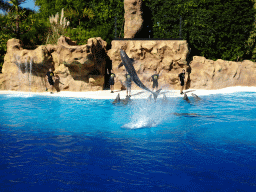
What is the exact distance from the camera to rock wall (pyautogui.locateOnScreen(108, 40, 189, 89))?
706 inches

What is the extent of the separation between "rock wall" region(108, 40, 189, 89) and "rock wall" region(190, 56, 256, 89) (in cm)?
115

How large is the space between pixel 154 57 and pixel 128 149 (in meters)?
12.6

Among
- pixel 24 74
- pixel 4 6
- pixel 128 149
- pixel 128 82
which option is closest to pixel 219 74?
pixel 128 82

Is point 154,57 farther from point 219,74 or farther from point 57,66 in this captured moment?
point 57,66

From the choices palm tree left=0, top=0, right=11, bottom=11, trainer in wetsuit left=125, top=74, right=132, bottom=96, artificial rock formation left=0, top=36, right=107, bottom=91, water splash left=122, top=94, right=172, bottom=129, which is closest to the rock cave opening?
artificial rock formation left=0, top=36, right=107, bottom=91

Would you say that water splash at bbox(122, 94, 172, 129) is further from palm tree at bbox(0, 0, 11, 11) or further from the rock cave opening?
palm tree at bbox(0, 0, 11, 11)

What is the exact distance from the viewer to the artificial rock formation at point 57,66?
16328 mm

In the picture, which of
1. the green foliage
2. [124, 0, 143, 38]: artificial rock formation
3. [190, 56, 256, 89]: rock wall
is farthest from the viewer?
the green foliage

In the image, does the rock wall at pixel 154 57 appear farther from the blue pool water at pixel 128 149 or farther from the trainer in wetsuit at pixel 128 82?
the blue pool water at pixel 128 149

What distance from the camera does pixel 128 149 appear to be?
252 inches

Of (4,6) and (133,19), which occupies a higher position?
(4,6)

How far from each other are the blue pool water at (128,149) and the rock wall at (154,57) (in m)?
6.53

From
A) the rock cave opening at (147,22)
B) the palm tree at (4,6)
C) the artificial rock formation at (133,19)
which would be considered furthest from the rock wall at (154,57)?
the palm tree at (4,6)

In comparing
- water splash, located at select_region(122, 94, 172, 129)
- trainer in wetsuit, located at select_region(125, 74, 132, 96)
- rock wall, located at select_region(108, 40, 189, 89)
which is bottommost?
water splash, located at select_region(122, 94, 172, 129)
